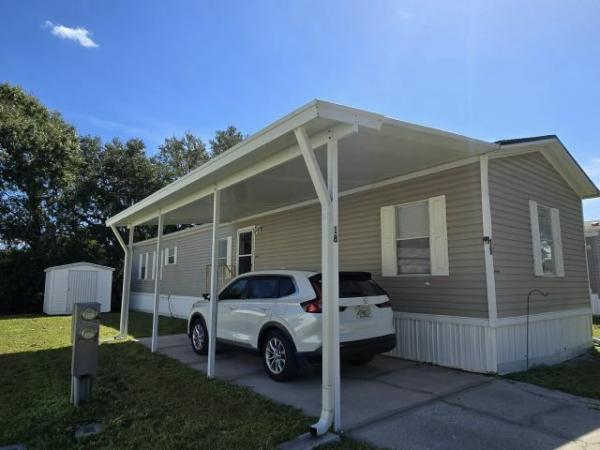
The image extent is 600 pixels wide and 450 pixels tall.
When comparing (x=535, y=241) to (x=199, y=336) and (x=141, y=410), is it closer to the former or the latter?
(x=199, y=336)

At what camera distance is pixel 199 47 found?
10008 millimetres

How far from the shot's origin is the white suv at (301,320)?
5438 millimetres

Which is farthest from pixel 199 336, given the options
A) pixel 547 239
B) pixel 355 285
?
pixel 547 239

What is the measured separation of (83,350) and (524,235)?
6748 millimetres

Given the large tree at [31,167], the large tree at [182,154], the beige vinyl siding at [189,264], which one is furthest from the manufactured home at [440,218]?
the large tree at [182,154]

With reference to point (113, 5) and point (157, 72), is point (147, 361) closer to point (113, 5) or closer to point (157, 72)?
point (113, 5)

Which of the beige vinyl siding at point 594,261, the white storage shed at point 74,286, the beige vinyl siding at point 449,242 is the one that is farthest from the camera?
the white storage shed at point 74,286

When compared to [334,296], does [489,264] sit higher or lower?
higher

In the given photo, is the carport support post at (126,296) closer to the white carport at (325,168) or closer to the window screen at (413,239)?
the white carport at (325,168)

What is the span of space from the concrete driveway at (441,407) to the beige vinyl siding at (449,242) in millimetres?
1064

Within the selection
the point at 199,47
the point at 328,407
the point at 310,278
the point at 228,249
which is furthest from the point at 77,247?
the point at 328,407

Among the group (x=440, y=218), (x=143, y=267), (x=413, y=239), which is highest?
(x=440, y=218)

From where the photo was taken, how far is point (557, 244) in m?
7.94

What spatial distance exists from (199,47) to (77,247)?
1609 cm
